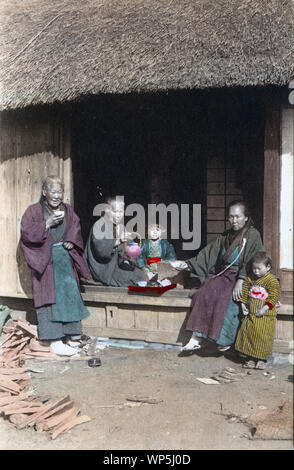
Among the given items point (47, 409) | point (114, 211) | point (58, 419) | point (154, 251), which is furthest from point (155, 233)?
point (58, 419)

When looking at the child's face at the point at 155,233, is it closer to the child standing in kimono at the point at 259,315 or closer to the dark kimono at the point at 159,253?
the dark kimono at the point at 159,253

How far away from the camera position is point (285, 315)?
16.6 ft

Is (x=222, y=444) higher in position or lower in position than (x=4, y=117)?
lower

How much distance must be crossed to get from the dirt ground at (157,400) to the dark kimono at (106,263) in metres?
0.80

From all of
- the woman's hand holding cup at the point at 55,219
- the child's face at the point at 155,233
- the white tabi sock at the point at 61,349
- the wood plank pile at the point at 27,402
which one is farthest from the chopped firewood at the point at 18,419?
the child's face at the point at 155,233

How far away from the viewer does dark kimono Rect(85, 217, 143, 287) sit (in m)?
5.81

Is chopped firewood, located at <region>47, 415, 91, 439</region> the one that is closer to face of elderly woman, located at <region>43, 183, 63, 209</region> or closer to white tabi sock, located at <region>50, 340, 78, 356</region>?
white tabi sock, located at <region>50, 340, 78, 356</region>

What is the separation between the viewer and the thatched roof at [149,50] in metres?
4.87

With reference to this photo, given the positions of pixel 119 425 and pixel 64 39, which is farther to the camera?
pixel 64 39

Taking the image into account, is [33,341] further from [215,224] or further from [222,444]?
[215,224]

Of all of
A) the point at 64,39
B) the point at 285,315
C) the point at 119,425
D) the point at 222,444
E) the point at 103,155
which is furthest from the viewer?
the point at 103,155

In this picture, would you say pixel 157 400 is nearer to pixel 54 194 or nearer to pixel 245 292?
pixel 245 292
